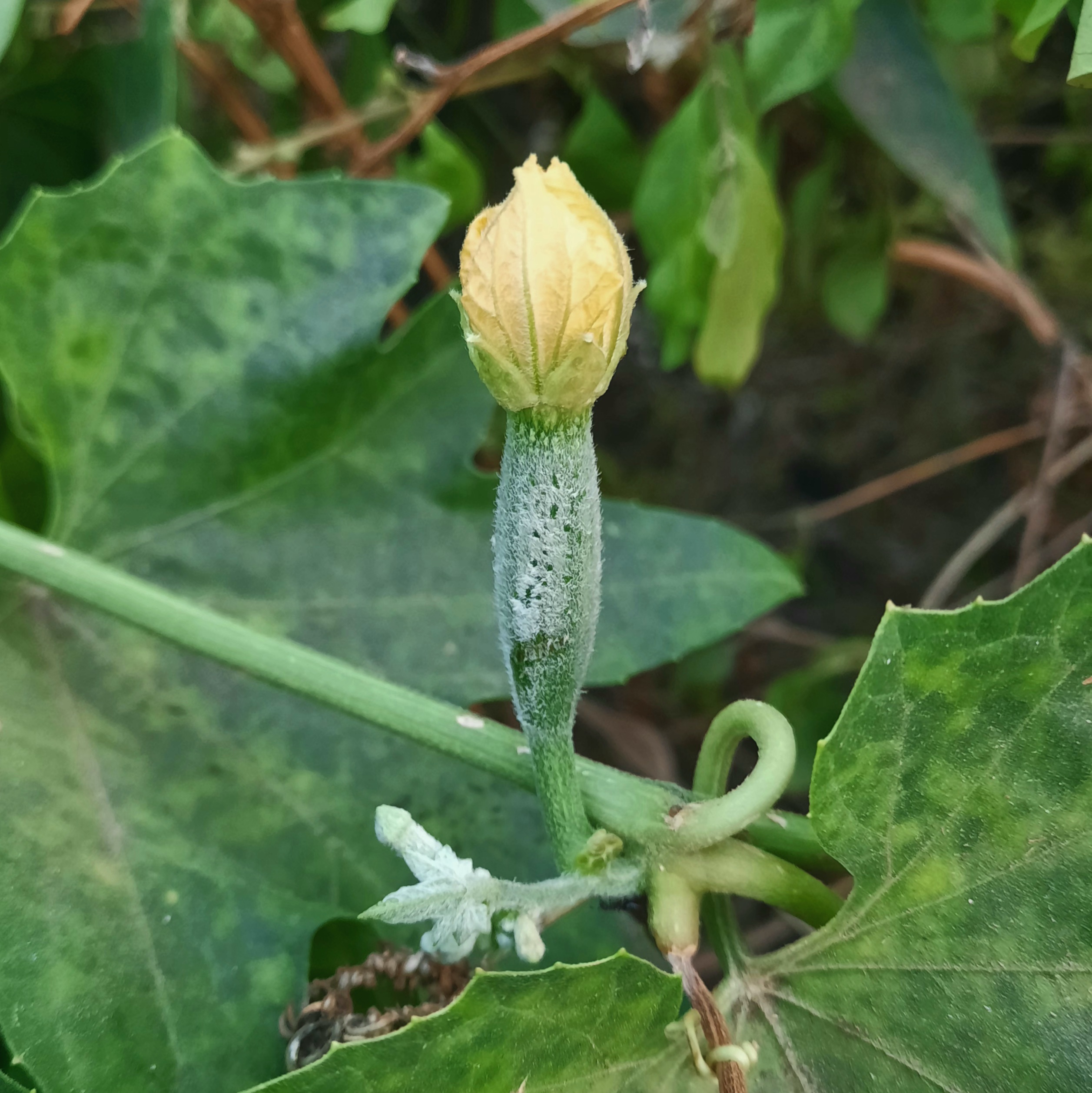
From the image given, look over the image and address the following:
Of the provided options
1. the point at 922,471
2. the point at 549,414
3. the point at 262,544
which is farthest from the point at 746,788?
the point at 922,471

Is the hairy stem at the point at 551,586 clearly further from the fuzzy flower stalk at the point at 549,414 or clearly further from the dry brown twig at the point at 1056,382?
→ the dry brown twig at the point at 1056,382

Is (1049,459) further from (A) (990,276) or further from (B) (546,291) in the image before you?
(B) (546,291)

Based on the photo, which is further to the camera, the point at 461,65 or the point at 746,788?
the point at 461,65

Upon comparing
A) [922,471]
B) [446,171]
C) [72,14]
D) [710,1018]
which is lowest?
[922,471]

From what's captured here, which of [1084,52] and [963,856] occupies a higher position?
[1084,52]

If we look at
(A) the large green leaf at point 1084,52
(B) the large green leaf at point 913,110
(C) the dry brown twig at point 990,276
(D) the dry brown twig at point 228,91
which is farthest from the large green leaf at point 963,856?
(D) the dry brown twig at point 228,91
